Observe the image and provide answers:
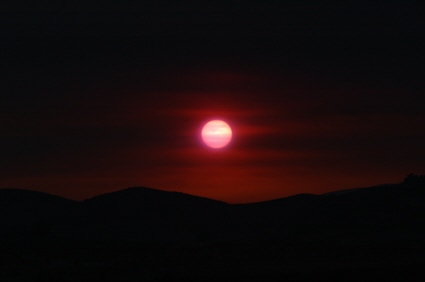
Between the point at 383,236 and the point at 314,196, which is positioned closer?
the point at 383,236

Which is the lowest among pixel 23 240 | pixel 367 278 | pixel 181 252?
pixel 367 278

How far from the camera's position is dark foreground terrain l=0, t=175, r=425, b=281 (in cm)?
6856

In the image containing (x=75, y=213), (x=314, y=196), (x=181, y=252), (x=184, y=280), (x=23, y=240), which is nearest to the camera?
(x=184, y=280)

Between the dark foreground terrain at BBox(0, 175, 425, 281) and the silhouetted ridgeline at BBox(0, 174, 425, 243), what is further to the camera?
the silhouetted ridgeline at BBox(0, 174, 425, 243)

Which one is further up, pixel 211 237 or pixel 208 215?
pixel 208 215

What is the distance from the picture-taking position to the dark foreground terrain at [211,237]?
68.6m

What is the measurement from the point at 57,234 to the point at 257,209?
45240mm

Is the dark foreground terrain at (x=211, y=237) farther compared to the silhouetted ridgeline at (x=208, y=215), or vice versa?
the silhouetted ridgeline at (x=208, y=215)

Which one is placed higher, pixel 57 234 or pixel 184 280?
pixel 57 234

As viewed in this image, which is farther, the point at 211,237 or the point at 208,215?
the point at 208,215

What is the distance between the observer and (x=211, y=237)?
127 m

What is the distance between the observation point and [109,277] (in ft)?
213

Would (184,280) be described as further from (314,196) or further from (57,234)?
(314,196)

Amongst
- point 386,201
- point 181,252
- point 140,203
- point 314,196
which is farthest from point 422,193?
point 181,252
